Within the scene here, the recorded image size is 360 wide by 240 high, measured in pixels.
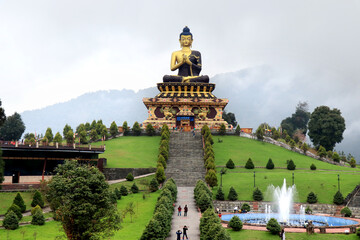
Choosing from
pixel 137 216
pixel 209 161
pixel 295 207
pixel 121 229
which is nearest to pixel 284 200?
pixel 295 207

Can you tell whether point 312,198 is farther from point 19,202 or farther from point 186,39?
point 186,39

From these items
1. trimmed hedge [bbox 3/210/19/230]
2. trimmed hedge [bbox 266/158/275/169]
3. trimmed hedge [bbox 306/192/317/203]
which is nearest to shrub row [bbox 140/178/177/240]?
trimmed hedge [bbox 3/210/19/230]

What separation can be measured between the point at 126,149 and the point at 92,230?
35.7m

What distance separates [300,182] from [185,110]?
103ft

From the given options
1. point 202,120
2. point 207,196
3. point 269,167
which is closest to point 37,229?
point 207,196

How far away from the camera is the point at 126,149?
56375 millimetres

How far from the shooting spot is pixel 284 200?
3709 centimetres

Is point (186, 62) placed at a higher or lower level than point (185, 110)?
higher

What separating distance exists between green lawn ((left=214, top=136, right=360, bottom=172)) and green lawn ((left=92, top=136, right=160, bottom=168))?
26.0ft

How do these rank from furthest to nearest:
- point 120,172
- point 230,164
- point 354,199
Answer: point 230,164, point 120,172, point 354,199

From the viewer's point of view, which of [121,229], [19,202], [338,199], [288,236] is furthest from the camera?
[338,199]

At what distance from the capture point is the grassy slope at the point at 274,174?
129 feet

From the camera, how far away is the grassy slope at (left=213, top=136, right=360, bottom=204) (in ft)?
129

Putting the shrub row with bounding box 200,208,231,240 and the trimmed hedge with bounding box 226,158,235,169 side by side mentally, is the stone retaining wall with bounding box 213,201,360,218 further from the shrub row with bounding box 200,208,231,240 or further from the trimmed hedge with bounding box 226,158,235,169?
the trimmed hedge with bounding box 226,158,235,169
